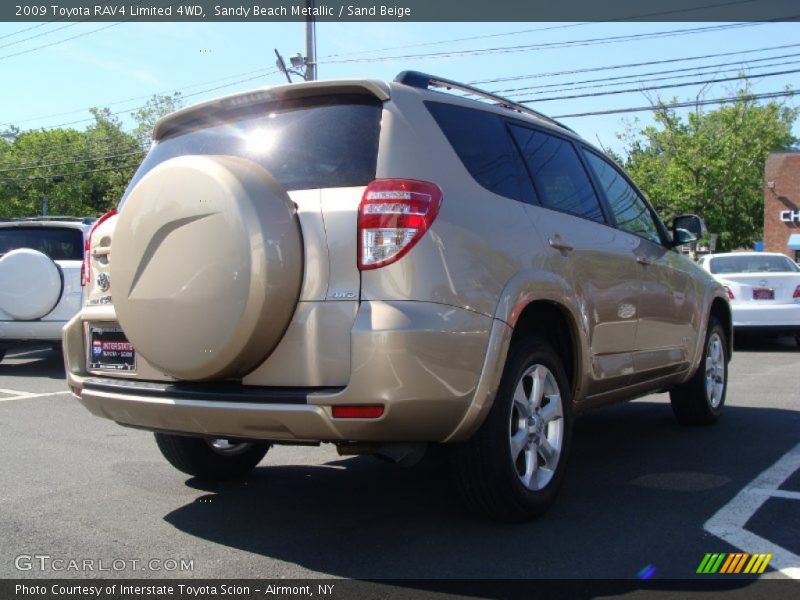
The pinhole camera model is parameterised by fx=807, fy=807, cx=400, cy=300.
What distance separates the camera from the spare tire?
898 cm

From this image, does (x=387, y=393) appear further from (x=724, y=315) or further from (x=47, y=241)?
(x=47, y=241)

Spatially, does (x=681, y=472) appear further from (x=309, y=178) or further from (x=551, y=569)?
(x=309, y=178)

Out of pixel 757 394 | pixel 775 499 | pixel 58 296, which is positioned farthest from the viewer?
pixel 58 296

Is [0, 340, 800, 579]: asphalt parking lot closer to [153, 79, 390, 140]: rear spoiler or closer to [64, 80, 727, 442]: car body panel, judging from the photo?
[64, 80, 727, 442]: car body panel

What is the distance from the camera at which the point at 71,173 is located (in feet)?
200

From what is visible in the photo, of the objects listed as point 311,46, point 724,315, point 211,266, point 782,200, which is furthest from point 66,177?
point 211,266

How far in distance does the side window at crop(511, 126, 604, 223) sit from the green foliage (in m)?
59.9

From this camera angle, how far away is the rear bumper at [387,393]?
9.98 feet

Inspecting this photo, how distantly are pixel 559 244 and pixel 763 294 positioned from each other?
9237 mm

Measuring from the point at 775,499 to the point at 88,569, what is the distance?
10.7 feet

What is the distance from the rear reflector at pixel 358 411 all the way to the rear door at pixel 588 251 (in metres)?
1.28

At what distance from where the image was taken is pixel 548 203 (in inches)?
165

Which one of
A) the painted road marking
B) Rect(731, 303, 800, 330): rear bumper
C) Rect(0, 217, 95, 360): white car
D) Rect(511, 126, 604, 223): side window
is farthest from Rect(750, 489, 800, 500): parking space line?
Rect(731, 303, 800, 330): rear bumper

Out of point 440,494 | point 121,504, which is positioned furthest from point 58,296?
point 440,494
